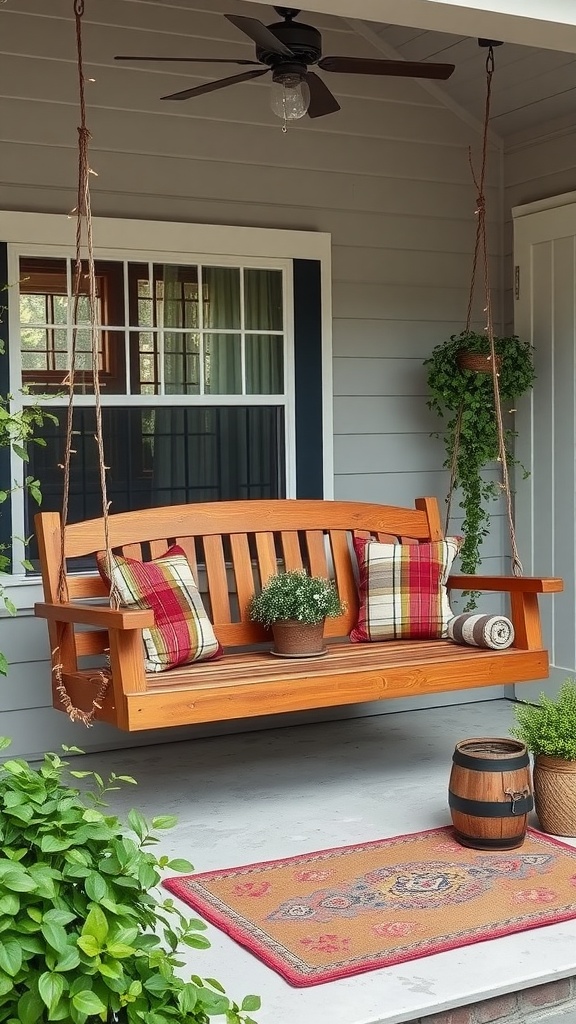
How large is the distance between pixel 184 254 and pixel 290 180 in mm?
651

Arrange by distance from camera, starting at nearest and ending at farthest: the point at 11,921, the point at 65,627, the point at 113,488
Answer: the point at 11,921, the point at 65,627, the point at 113,488

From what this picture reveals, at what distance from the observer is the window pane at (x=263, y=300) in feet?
16.9

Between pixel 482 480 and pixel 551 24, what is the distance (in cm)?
281

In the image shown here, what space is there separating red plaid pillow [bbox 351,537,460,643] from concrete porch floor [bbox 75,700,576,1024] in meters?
0.54

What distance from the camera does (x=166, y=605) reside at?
13.5 ft

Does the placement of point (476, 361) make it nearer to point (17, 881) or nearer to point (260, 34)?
point (260, 34)

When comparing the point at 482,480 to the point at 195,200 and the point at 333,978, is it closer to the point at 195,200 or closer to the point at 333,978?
the point at 195,200

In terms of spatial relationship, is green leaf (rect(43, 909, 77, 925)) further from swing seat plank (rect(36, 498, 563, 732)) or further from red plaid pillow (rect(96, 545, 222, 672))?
red plaid pillow (rect(96, 545, 222, 672))

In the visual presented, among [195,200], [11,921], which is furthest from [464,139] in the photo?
[11,921]

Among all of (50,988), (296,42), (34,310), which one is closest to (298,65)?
(296,42)

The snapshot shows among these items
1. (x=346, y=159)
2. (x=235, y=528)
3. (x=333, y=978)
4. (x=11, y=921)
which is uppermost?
(x=346, y=159)

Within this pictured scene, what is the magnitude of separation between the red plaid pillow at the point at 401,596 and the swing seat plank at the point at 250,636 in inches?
2.8

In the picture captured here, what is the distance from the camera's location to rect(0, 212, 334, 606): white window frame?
4602mm

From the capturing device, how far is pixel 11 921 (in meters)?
1.72
